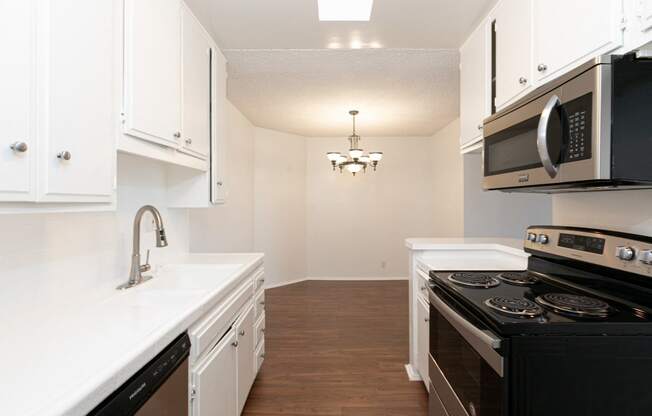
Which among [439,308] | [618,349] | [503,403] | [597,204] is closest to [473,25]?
[597,204]

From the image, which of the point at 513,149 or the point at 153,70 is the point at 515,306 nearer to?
the point at 513,149

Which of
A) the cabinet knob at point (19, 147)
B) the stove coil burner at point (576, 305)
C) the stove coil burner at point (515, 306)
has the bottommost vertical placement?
the stove coil burner at point (515, 306)

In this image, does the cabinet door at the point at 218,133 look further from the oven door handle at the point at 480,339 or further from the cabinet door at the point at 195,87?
the oven door handle at the point at 480,339

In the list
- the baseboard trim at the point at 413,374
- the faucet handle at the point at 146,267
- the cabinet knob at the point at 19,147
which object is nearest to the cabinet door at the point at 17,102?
the cabinet knob at the point at 19,147

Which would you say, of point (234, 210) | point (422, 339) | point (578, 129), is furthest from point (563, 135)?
point (234, 210)

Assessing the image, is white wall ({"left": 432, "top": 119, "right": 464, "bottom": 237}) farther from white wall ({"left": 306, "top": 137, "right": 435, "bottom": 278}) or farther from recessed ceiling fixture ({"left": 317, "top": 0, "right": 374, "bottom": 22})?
recessed ceiling fixture ({"left": 317, "top": 0, "right": 374, "bottom": 22})

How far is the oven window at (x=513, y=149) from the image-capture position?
126cm

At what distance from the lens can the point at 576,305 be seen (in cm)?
105

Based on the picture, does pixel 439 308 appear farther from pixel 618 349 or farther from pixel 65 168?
pixel 65 168

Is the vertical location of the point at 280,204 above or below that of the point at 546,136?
below

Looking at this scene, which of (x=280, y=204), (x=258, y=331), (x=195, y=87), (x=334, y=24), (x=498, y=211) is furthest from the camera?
(x=280, y=204)

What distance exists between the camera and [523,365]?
905 mm

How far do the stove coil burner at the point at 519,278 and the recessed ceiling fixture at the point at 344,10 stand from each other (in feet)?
5.54

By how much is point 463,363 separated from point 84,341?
1.29 meters
